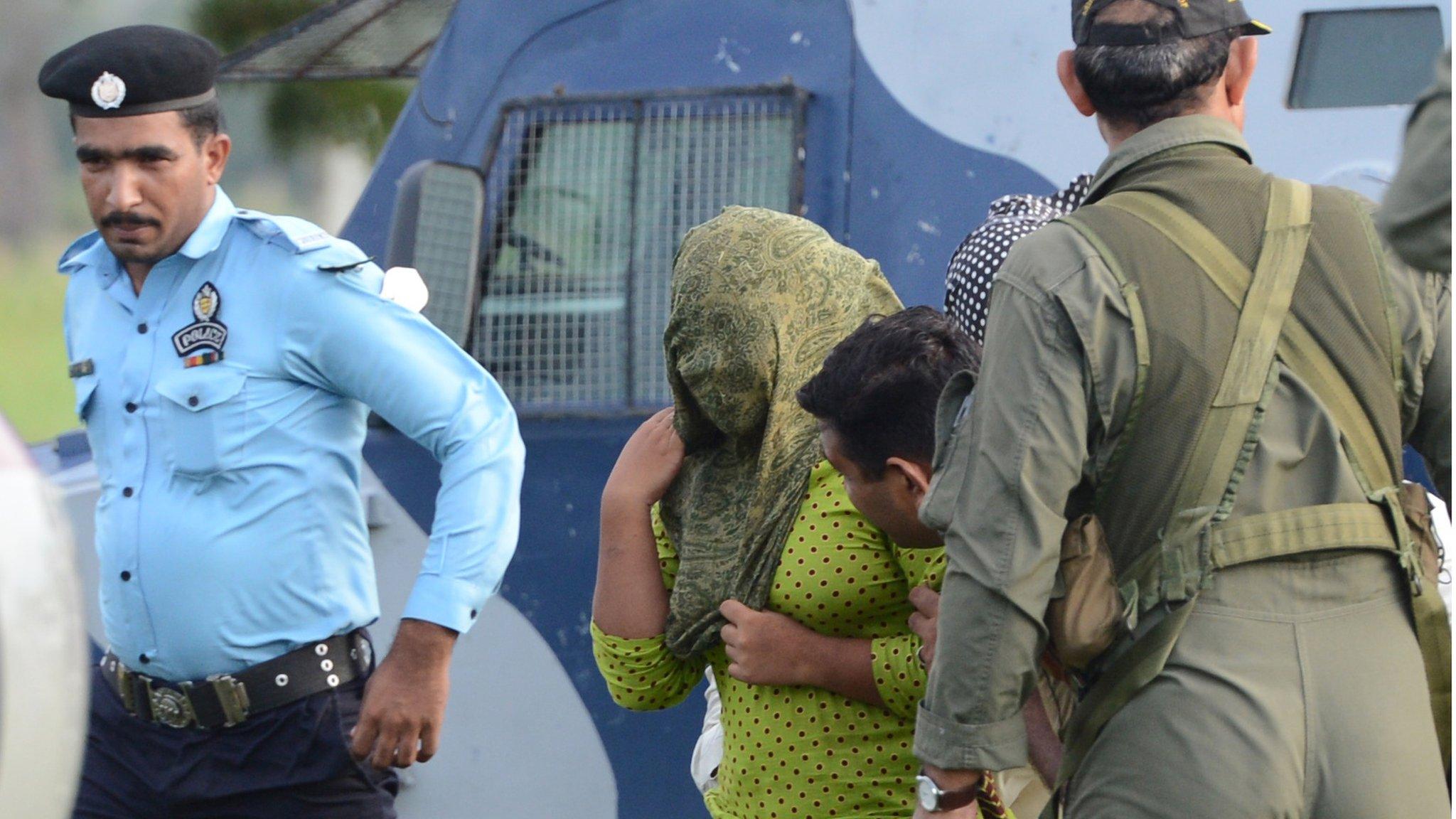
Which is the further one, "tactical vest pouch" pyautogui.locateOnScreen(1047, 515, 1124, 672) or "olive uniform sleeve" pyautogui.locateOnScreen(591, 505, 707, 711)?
"olive uniform sleeve" pyautogui.locateOnScreen(591, 505, 707, 711)

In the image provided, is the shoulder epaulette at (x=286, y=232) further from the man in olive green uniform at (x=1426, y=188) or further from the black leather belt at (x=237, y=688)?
the man in olive green uniform at (x=1426, y=188)

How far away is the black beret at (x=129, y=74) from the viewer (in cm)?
273

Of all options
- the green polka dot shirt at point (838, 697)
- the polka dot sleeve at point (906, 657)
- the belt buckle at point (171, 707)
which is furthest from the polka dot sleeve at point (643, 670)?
the belt buckle at point (171, 707)

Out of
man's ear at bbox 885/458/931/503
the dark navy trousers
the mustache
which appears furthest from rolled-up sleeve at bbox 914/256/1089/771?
the mustache

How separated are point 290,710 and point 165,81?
993 millimetres

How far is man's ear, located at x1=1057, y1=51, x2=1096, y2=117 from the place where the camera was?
211cm

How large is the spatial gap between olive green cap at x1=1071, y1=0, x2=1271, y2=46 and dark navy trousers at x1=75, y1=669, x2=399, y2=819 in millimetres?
1437

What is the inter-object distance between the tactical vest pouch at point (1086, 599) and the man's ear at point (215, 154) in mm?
1559

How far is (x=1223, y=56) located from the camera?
2.08m

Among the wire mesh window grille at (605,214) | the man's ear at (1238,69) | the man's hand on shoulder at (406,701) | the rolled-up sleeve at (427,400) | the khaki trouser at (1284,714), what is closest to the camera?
the khaki trouser at (1284,714)

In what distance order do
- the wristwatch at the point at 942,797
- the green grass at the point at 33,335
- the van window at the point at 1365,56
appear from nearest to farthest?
the wristwatch at the point at 942,797 < the van window at the point at 1365,56 < the green grass at the point at 33,335

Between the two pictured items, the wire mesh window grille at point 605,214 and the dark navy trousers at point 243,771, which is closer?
the dark navy trousers at point 243,771

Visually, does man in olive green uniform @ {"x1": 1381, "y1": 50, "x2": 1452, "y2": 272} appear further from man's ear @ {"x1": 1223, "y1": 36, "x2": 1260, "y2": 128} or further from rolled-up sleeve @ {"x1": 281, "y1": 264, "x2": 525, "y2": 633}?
rolled-up sleeve @ {"x1": 281, "y1": 264, "x2": 525, "y2": 633}

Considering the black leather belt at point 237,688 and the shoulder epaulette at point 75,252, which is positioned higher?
the shoulder epaulette at point 75,252
